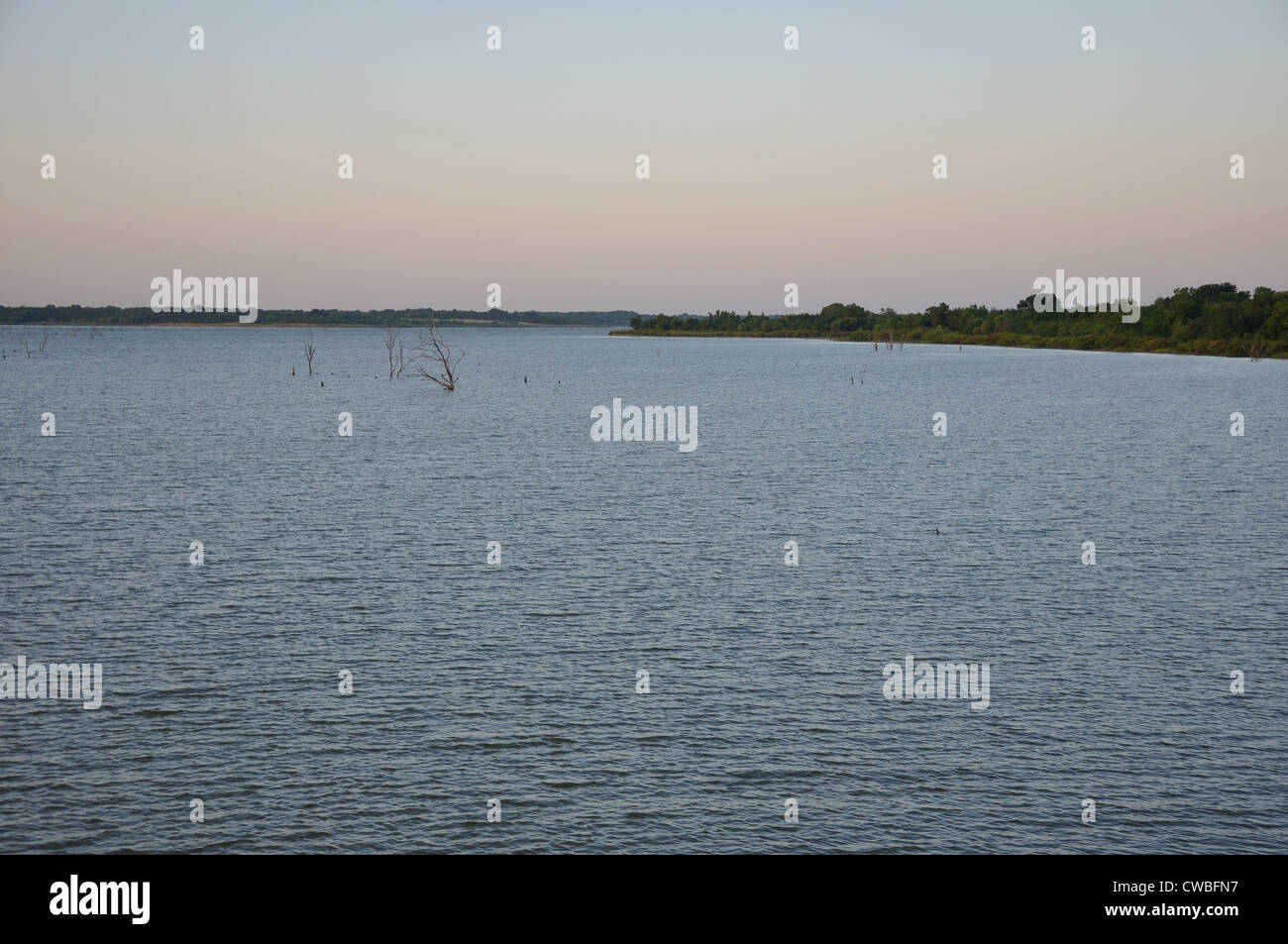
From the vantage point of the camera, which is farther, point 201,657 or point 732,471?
point 732,471

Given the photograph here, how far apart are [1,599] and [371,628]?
14249 mm

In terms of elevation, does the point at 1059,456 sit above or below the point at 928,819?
above

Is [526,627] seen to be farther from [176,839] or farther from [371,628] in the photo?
[176,839]

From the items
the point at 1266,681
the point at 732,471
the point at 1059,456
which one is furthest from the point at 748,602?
the point at 1059,456

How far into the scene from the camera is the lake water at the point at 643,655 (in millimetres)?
23781

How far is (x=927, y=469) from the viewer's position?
7800 cm

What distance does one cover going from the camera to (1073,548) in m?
49.7

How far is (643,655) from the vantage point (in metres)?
34.1

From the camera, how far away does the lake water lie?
23.8 m

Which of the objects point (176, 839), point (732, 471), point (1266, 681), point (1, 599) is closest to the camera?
point (176, 839)

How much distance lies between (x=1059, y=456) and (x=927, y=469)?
519 inches
